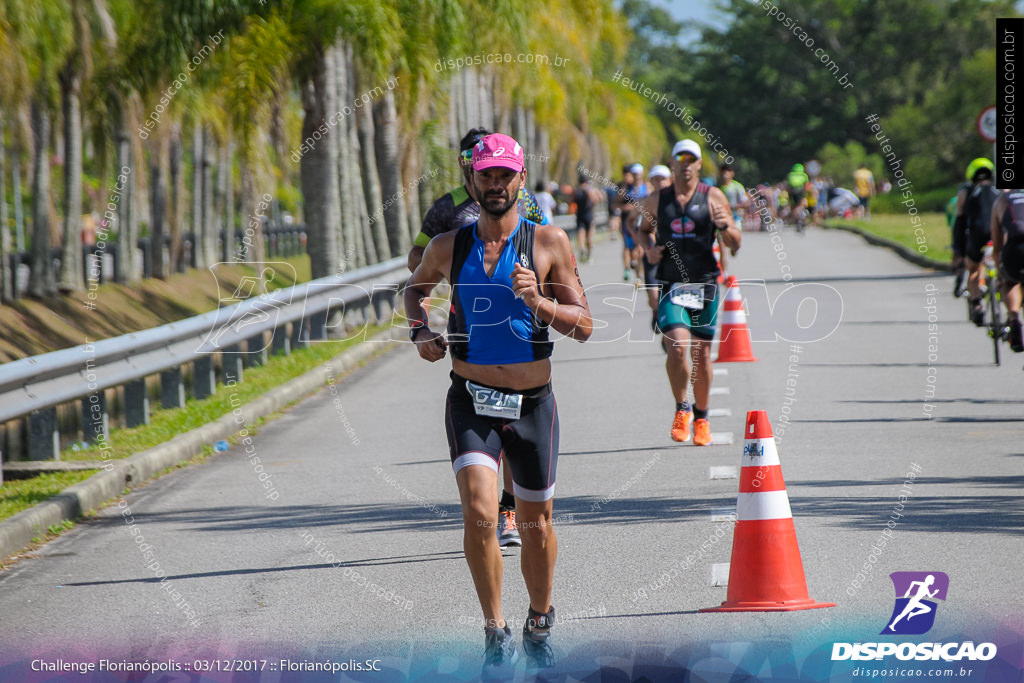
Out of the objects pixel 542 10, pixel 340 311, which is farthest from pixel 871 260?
pixel 340 311

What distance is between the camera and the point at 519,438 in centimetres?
586

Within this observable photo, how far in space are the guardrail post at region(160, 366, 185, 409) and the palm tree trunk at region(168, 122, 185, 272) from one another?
71.7ft

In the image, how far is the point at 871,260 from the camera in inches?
1361

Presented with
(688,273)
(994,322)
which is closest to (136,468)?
(688,273)

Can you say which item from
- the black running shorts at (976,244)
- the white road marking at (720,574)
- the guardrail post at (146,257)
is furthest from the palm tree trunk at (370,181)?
the white road marking at (720,574)

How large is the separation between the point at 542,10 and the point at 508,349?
2947cm

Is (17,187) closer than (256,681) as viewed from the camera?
No

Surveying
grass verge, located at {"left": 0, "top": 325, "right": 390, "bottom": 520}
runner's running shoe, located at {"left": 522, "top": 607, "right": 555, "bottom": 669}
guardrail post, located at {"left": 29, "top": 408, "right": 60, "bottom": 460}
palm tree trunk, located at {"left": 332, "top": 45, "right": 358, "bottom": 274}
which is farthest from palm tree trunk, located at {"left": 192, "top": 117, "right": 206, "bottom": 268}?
runner's running shoe, located at {"left": 522, "top": 607, "right": 555, "bottom": 669}

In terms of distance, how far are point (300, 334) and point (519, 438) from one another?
502 inches

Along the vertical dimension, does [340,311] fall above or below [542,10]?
below

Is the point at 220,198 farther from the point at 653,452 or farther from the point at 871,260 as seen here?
the point at 653,452

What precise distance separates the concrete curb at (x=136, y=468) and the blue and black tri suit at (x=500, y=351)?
3.44 m

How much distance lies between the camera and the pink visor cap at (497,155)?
222 inches

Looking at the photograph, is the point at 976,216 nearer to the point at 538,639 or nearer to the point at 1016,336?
the point at 1016,336
